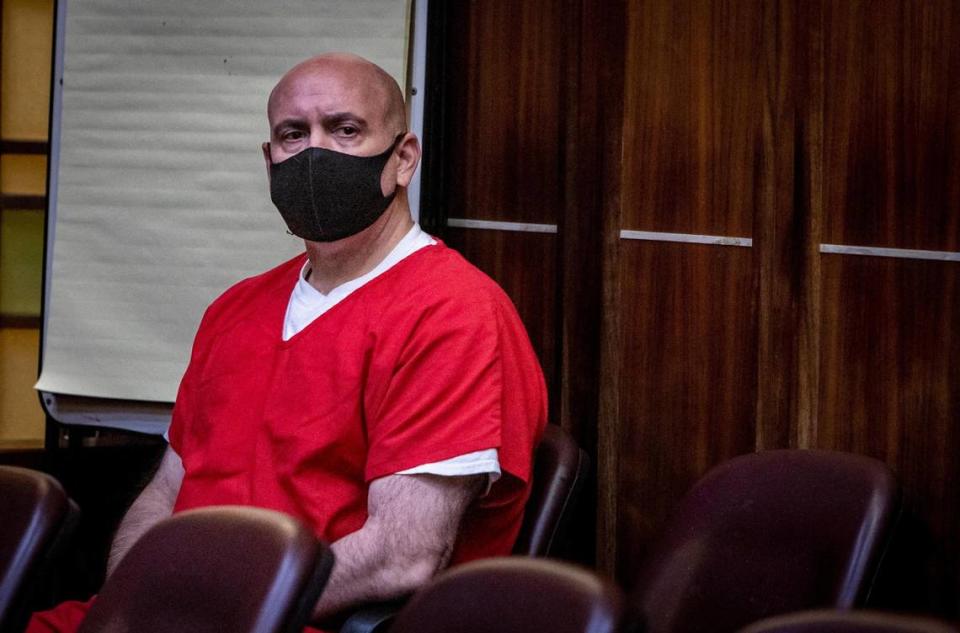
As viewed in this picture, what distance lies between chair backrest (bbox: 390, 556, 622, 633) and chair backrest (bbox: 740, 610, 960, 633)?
14cm

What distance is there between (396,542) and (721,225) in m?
1.11

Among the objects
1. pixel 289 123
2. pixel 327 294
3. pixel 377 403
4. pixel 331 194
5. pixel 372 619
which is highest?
pixel 289 123

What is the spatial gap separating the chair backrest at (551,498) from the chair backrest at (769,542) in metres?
0.17

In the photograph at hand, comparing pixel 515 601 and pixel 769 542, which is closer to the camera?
pixel 515 601

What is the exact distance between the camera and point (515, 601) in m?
1.09

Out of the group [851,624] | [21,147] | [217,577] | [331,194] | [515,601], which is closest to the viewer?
[851,624]

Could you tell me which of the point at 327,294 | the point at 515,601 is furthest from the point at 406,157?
the point at 515,601

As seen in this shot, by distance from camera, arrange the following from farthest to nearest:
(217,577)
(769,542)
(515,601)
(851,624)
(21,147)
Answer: (21,147), (769,542), (217,577), (515,601), (851,624)

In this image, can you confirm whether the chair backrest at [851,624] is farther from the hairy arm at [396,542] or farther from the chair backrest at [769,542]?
the hairy arm at [396,542]

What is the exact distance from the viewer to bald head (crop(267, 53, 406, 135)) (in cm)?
208

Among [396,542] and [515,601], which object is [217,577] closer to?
[515,601]

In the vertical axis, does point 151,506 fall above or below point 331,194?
below

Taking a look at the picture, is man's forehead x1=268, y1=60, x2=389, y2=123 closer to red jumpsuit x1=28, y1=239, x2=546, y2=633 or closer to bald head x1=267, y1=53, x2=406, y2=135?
bald head x1=267, y1=53, x2=406, y2=135

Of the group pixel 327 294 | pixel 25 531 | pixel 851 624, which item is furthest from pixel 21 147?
pixel 851 624
